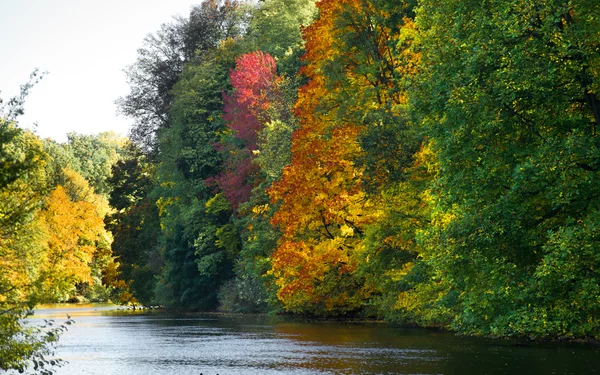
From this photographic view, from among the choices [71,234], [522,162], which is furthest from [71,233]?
[522,162]

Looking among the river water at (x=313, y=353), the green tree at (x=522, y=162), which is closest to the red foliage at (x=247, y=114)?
the river water at (x=313, y=353)

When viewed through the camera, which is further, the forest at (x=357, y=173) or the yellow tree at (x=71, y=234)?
the yellow tree at (x=71, y=234)

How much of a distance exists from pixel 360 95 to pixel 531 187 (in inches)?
763

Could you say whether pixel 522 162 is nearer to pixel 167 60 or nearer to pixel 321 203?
pixel 321 203

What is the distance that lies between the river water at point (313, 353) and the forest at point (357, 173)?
111 centimetres

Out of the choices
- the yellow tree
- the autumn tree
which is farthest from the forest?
the yellow tree

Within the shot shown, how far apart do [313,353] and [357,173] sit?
12.5m

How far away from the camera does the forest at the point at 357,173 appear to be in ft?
79.4

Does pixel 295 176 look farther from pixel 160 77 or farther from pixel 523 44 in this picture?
pixel 160 77

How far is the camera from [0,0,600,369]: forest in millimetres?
24188

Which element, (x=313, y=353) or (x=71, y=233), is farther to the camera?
(x=71, y=233)

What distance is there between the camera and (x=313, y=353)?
103 ft

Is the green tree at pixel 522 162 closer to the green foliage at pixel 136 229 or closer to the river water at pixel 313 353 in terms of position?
the river water at pixel 313 353

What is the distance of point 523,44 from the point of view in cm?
2467
